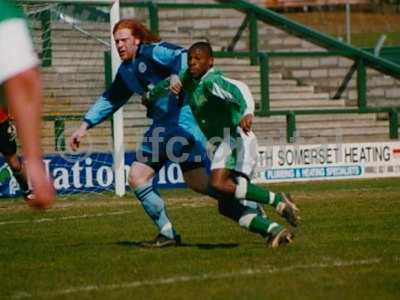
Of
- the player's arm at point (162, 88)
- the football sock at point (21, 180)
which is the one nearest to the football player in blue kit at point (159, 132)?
the player's arm at point (162, 88)

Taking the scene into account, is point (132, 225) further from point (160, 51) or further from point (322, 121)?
point (322, 121)

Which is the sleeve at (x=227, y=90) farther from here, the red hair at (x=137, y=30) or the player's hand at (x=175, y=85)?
the red hair at (x=137, y=30)

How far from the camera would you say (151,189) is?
443 inches

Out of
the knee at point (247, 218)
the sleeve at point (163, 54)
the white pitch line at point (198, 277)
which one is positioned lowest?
the white pitch line at point (198, 277)

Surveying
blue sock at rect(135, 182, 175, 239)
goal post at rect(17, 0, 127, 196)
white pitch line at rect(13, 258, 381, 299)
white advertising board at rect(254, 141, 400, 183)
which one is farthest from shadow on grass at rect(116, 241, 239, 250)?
white advertising board at rect(254, 141, 400, 183)

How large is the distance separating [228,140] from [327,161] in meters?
12.7

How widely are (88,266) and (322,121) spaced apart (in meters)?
17.5

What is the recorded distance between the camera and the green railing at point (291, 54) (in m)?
25.1

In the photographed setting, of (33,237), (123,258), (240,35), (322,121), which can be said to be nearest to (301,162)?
(322,121)

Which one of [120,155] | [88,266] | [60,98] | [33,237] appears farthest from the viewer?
[60,98]

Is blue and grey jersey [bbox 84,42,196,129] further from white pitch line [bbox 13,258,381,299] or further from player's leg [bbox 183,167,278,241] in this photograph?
white pitch line [bbox 13,258,381,299]

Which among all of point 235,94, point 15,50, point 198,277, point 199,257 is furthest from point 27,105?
point 235,94

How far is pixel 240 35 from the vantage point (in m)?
30.4

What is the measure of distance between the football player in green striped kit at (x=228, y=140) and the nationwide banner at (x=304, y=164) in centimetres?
935
